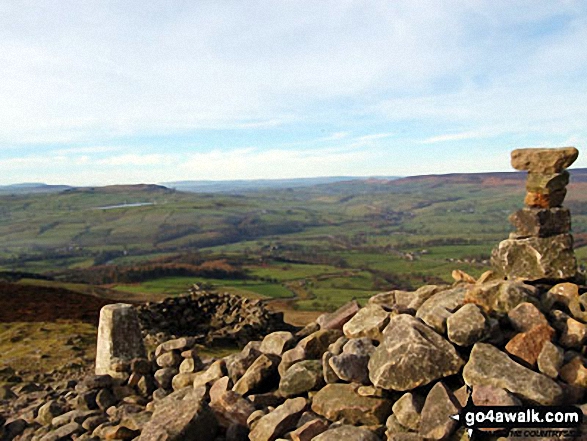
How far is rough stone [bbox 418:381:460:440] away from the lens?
640 centimetres

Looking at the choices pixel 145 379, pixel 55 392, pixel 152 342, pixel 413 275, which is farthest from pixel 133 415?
pixel 413 275

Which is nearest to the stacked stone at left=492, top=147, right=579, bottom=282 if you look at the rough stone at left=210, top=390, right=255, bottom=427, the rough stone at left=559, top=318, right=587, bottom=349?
the rough stone at left=559, top=318, right=587, bottom=349

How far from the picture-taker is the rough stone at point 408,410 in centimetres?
684

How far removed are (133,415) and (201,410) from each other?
8.10 feet

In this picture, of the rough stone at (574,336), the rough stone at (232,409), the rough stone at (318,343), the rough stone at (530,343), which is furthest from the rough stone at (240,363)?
the rough stone at (574,336)

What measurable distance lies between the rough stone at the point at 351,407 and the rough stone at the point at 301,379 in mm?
481

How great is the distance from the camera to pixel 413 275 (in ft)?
337

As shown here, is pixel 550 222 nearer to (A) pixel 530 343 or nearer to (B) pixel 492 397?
(A) pixel 530 343

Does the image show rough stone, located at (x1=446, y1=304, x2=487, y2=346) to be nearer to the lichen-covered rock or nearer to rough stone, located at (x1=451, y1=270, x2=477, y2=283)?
the lichen-covered rock

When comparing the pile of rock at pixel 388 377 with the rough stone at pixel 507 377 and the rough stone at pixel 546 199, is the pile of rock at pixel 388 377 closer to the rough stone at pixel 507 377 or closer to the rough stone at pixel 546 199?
the rough stone at pixel 507 377

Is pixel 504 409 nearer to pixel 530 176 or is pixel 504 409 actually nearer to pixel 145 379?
pixel 530 176

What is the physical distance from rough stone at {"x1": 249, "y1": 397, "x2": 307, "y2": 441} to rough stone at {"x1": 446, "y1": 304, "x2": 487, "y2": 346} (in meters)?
2.86

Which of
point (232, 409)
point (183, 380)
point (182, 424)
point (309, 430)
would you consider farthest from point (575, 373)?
point (183, 380)

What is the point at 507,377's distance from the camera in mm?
6879
